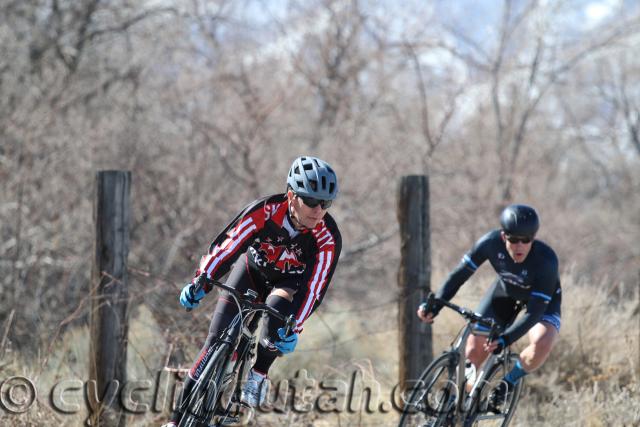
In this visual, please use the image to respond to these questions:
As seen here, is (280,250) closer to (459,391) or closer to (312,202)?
(312,202)

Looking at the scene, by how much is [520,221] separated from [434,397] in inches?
56.1

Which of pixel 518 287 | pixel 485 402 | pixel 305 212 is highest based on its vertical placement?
pixel 305 212

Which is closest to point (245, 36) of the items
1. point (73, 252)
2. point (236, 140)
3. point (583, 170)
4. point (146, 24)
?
point (146, 24)

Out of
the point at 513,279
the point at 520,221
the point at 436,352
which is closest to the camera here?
the point at 520,221

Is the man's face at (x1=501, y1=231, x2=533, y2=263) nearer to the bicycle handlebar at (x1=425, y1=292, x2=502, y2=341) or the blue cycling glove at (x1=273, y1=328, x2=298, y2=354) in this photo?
the bicycle handlebar at (x1=425, y1=292, x2=502, y2=341)

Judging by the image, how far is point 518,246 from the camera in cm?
571

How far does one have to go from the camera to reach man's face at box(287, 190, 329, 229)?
15.6 ft

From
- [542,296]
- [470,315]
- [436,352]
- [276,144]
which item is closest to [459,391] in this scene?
[470,315]

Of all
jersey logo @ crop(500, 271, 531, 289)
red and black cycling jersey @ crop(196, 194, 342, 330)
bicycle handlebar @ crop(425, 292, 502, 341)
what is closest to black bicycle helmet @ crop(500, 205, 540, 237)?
jersey logo @ crop(500, 271, 531, 289)

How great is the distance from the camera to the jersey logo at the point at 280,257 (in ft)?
16.3

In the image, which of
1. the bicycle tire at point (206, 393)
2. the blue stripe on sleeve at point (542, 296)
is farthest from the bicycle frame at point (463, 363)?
the bicycle tire at point (206, 393)

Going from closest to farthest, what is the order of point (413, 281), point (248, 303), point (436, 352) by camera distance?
point (248, 303), point (413, 281), point (436, 352)

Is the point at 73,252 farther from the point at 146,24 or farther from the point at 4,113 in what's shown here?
the point at 146,24

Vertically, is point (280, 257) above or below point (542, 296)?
above
